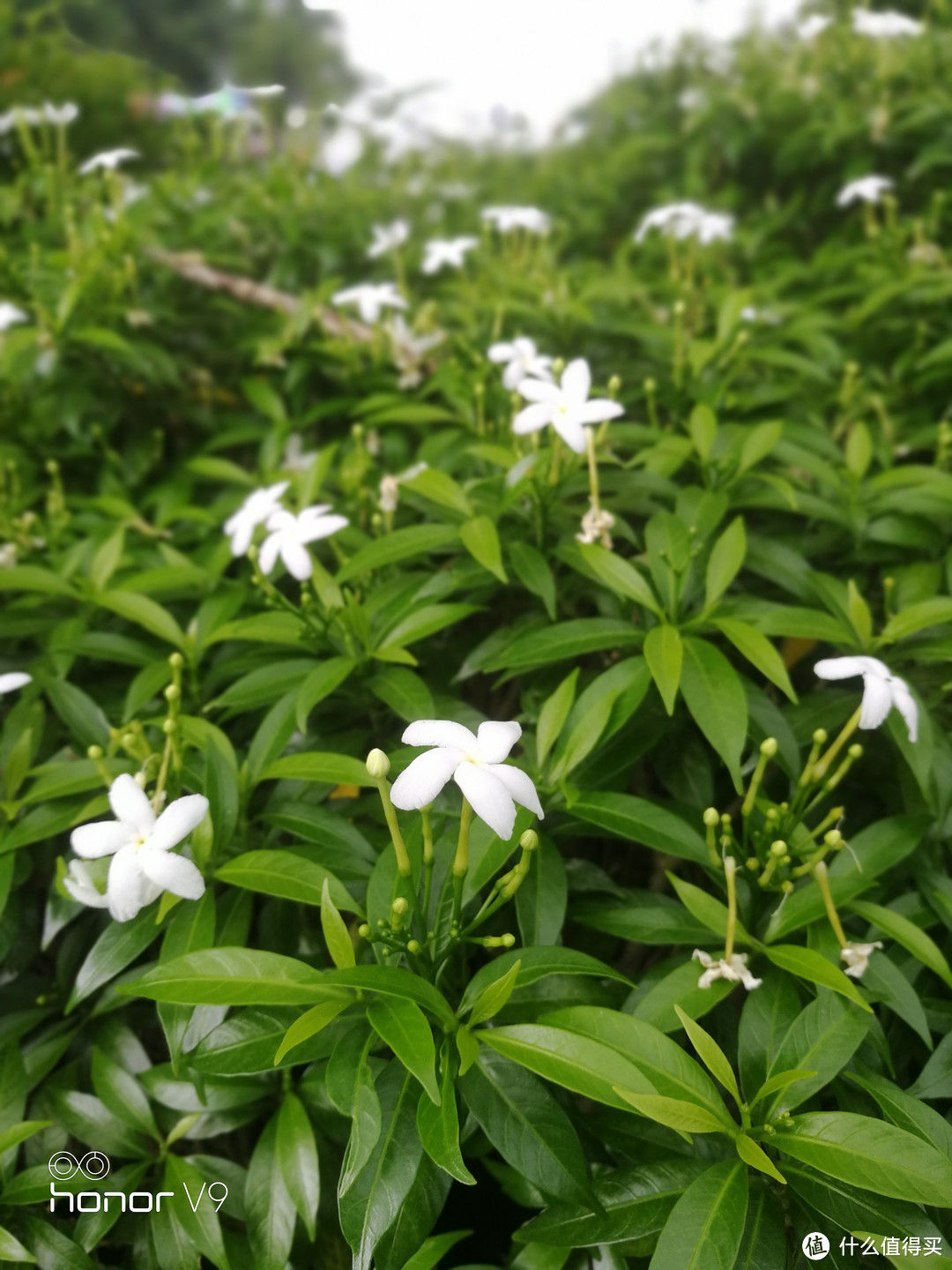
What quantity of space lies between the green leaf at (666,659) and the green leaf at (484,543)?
0.22 m

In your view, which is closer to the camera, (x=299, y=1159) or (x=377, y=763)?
(x=377, y=763)

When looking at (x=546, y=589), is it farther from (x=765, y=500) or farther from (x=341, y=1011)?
(x=341, y=1011)

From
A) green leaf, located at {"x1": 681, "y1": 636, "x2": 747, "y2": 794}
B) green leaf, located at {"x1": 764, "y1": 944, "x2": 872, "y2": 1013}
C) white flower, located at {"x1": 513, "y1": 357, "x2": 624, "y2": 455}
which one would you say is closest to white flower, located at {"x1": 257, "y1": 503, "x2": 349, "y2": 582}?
white flower, located at {"x1": 513, "y1": 357, "x2": 624, "y2": 455}

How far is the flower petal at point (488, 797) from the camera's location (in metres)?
0.81

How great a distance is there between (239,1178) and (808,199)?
3.43 m

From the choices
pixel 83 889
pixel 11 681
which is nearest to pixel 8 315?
pixel 11 681

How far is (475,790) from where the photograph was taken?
81 cm

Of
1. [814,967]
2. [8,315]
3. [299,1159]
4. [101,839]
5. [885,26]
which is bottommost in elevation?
[299,1159]

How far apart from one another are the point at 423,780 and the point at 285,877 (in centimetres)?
30

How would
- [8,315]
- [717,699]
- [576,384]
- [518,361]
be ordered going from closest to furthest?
[717,699]
[576,384]
[518,361]
[8,315]

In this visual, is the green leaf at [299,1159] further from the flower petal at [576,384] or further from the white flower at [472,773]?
the flower petal at [576,384]

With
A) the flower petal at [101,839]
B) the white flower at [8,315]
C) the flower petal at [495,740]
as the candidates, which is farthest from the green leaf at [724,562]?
the white flower at [8,315]

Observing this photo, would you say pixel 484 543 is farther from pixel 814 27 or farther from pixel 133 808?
pixel 814 27

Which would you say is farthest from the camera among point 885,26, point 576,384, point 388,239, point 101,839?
point 885,26
